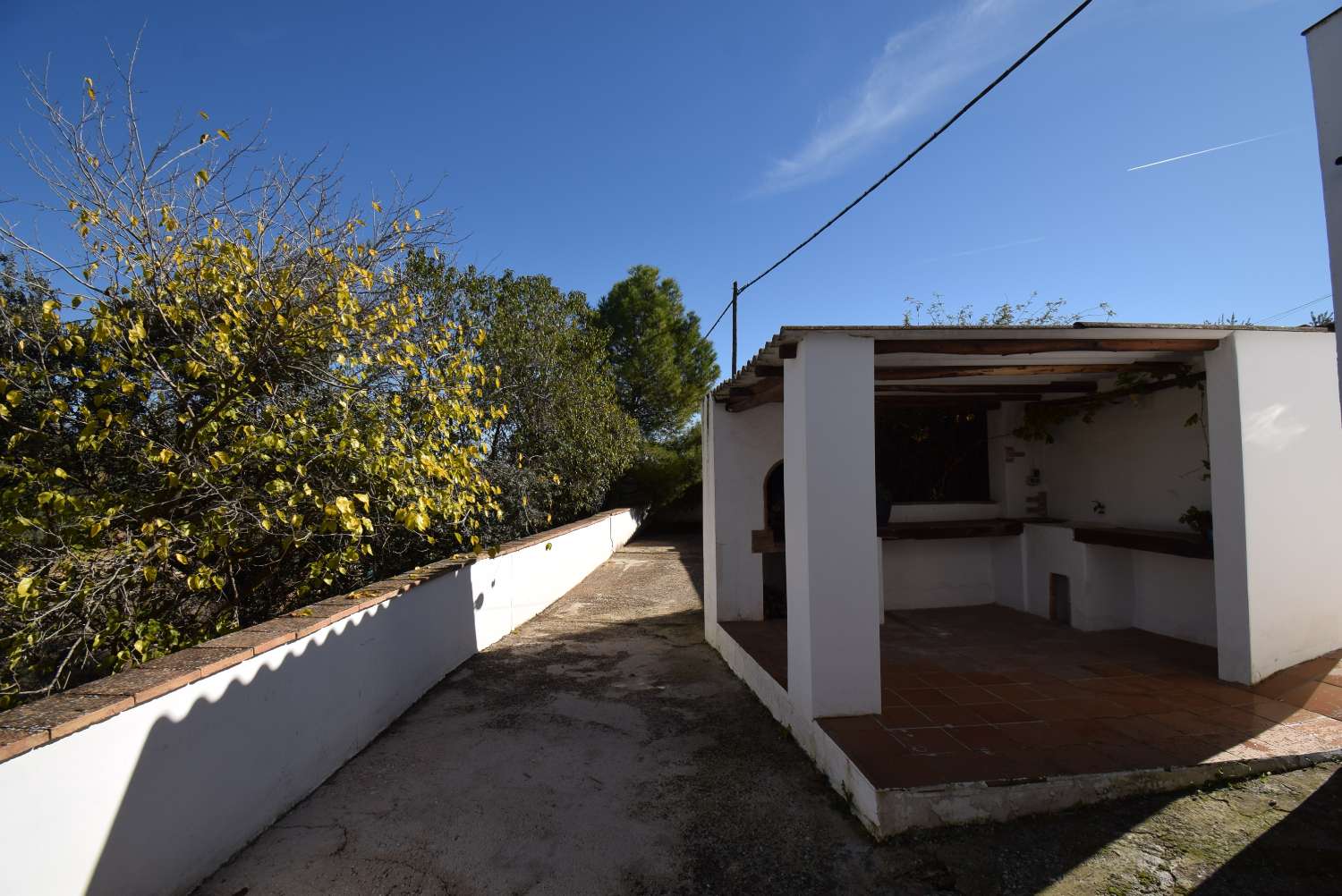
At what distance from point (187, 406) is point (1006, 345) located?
5.37 meters

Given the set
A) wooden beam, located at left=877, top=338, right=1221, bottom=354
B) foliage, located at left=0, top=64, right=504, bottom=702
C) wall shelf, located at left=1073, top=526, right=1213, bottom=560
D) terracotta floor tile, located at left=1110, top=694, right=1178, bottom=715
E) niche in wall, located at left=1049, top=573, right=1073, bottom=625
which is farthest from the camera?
niche in wall, located at left=1049, top=573, right=1073, bottom=625

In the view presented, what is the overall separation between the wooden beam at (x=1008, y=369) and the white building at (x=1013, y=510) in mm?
23

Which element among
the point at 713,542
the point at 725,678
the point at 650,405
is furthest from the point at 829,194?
the point at 650,405

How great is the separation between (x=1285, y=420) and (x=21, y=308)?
8952 mm

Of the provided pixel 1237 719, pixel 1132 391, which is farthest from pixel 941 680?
pixel 1132 391

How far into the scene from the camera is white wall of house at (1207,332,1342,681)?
4.34m

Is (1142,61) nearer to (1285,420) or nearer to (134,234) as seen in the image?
(1285,420)

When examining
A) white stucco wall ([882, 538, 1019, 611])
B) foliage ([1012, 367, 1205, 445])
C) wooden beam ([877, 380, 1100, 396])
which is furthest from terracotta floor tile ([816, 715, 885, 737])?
foliage ([1012, 367, 1205, 445])

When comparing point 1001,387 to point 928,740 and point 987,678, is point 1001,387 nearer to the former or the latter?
point 987,678

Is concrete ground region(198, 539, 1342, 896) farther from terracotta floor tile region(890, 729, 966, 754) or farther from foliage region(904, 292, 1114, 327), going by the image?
foliage region(904, 292, 1114, 327)

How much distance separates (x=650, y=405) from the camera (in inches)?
904

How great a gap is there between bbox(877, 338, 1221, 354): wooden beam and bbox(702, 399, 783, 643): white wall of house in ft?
8.63

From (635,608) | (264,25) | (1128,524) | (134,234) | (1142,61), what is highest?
(264,25)

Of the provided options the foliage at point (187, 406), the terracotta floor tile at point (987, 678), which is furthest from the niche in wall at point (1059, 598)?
the foliage at point (187, 406)
